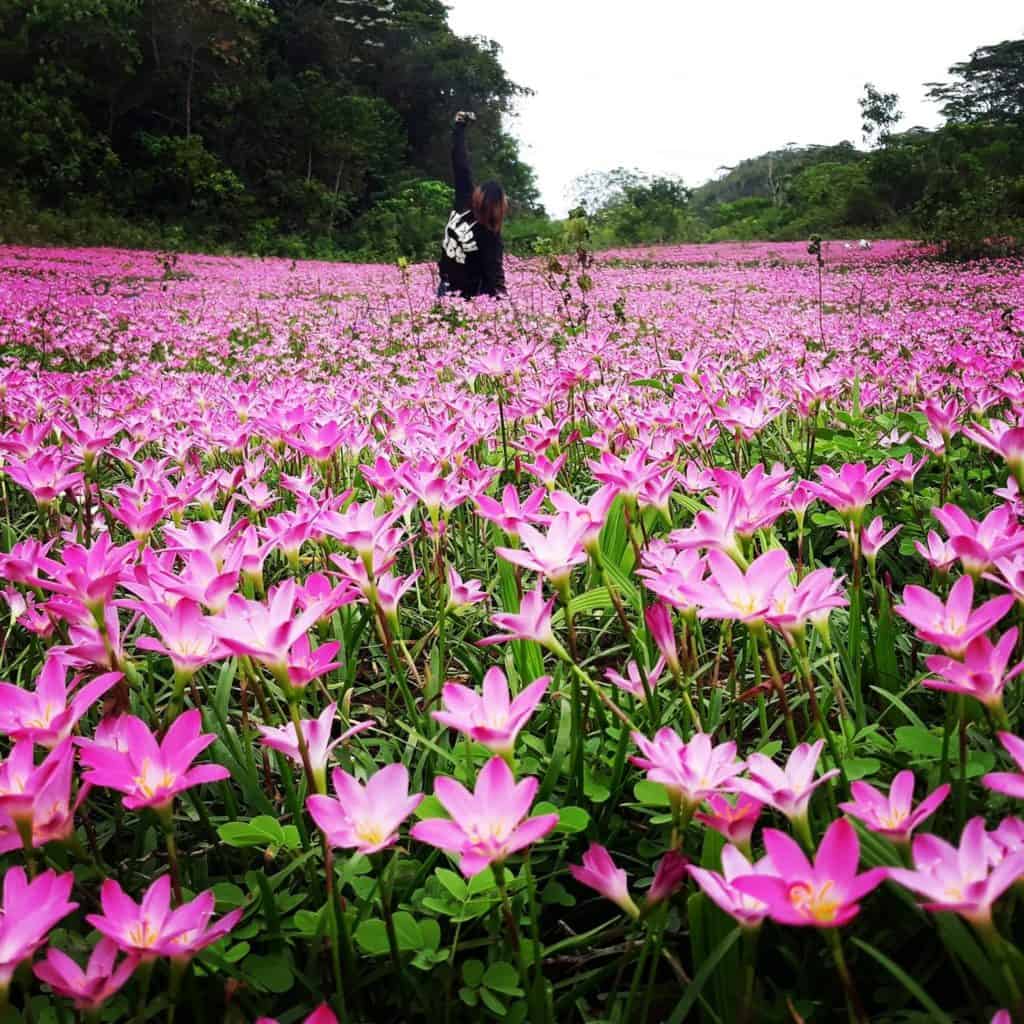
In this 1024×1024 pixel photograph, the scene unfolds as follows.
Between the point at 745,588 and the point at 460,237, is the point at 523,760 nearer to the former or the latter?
the point at 745,588

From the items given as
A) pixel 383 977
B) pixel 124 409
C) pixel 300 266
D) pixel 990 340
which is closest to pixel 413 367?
pixel 124 409

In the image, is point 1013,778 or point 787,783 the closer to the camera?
point 1013,778

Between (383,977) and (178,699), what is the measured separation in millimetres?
467

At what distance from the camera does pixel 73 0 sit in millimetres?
27344

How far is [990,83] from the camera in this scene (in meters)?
52.1

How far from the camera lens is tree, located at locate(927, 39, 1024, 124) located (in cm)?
5053

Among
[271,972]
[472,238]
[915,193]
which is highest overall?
[915,193]

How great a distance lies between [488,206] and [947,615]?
9.84m

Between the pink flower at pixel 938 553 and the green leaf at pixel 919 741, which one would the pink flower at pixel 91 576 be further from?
the pink flower at pixel 938 553

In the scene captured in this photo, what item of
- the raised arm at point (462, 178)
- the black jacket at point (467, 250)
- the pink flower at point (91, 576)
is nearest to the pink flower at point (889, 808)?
the pink flower at point (91, 576)

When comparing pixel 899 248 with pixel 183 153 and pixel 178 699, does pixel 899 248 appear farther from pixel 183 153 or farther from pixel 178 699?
pixel 183 153

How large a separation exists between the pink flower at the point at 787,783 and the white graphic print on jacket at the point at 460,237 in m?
10.1

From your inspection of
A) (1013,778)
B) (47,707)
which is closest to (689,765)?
(1013,778)

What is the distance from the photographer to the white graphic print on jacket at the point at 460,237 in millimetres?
10055
